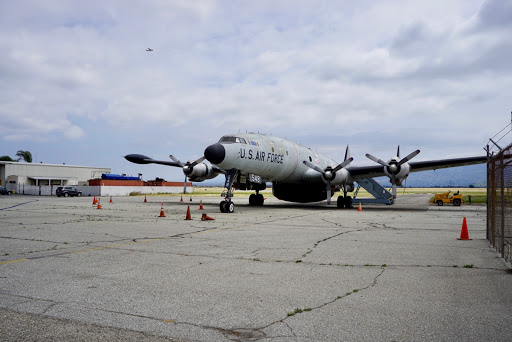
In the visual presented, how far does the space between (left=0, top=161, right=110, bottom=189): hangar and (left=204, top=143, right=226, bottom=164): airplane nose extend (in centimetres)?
5574

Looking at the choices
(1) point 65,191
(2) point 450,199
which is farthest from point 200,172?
(1) point 65,191

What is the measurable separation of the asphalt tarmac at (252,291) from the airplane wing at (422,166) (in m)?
16.0

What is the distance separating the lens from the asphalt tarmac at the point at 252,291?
12.8ft

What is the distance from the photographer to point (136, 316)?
432cm

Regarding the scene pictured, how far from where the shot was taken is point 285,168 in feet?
81.4

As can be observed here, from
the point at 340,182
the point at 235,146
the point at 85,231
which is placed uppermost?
the point at 235,146

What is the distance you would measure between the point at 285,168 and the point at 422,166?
9146 mm

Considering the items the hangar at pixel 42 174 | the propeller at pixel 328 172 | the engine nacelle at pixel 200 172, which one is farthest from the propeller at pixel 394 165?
the hangar at pixel 42 174

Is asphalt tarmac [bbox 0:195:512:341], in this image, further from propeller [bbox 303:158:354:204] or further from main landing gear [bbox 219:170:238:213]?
propeller [bbox 303:158:354:204]

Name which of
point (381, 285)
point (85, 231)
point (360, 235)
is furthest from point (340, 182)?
point (381, 285)

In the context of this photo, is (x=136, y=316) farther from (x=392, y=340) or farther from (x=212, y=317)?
(x=392, y=340)

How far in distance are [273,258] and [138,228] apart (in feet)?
22.7

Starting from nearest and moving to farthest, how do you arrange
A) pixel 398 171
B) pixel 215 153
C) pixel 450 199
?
pixel 215 153 < pixel 398 171 < pixel 450 199

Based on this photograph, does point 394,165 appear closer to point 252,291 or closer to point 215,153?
point 215,153
